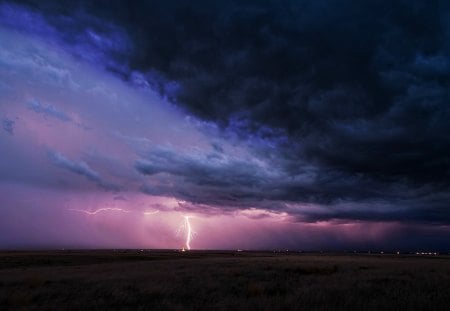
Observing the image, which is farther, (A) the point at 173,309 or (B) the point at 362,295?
(B) the point at 362,295

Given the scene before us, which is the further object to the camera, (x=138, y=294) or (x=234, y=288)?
(x=234, y=288)

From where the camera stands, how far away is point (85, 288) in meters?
18.2

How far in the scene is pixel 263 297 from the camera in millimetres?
14883

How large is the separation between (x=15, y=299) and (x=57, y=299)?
1564mm

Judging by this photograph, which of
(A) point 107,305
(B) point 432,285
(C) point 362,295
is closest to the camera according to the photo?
(A) point 107,305

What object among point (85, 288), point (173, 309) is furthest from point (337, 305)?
point (85, 288)

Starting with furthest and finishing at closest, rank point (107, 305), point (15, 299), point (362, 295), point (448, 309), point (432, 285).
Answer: point (432, 285) < point (362, 295) < point (15, 299) < point (107, 305) < point (448, 309)

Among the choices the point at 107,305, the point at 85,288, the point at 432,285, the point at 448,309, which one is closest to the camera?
the point at 448,309

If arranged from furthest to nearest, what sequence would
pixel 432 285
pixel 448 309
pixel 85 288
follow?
pixel 432 285 < pixel 85 288 < pixel 448 309

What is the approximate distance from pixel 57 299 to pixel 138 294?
3.30 meters

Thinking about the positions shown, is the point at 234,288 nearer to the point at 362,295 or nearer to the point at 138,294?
the point at 138,294

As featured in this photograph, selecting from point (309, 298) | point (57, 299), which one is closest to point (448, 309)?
point (309, 298)

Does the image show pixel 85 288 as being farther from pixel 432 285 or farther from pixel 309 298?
pixel 432 285

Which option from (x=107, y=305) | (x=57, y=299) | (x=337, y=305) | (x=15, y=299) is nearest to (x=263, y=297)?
(x=337, y=305)
